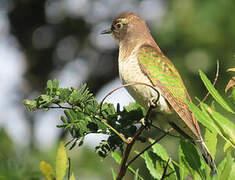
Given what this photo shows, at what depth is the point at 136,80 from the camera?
3996 mm

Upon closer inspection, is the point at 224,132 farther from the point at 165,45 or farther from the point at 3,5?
the point at 3,5

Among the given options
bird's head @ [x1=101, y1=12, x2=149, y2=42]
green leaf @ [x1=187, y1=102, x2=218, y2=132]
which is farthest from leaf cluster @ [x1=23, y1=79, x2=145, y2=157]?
bird's head @ [x1=101, y1=12, x2=149, y2=42]

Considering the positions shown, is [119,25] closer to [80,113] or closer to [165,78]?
[165,78]

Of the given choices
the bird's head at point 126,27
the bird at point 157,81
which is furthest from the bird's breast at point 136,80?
the bird's head at point 126,27

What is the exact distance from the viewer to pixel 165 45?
712 cm

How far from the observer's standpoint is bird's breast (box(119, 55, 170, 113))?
12.5 feet

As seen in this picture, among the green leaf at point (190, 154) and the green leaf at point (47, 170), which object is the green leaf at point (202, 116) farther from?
the green leaf at point (47, 170)

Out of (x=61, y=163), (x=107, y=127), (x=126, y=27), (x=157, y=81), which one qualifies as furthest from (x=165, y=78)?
(x=61, y=163)

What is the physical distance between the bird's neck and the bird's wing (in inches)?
5.6

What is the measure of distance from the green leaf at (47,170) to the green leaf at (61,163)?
0.03 m

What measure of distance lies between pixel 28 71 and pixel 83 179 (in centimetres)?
492

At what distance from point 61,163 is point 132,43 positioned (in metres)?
3.04

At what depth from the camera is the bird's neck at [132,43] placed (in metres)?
4.59

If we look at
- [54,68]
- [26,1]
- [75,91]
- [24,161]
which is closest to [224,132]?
[75,91]
